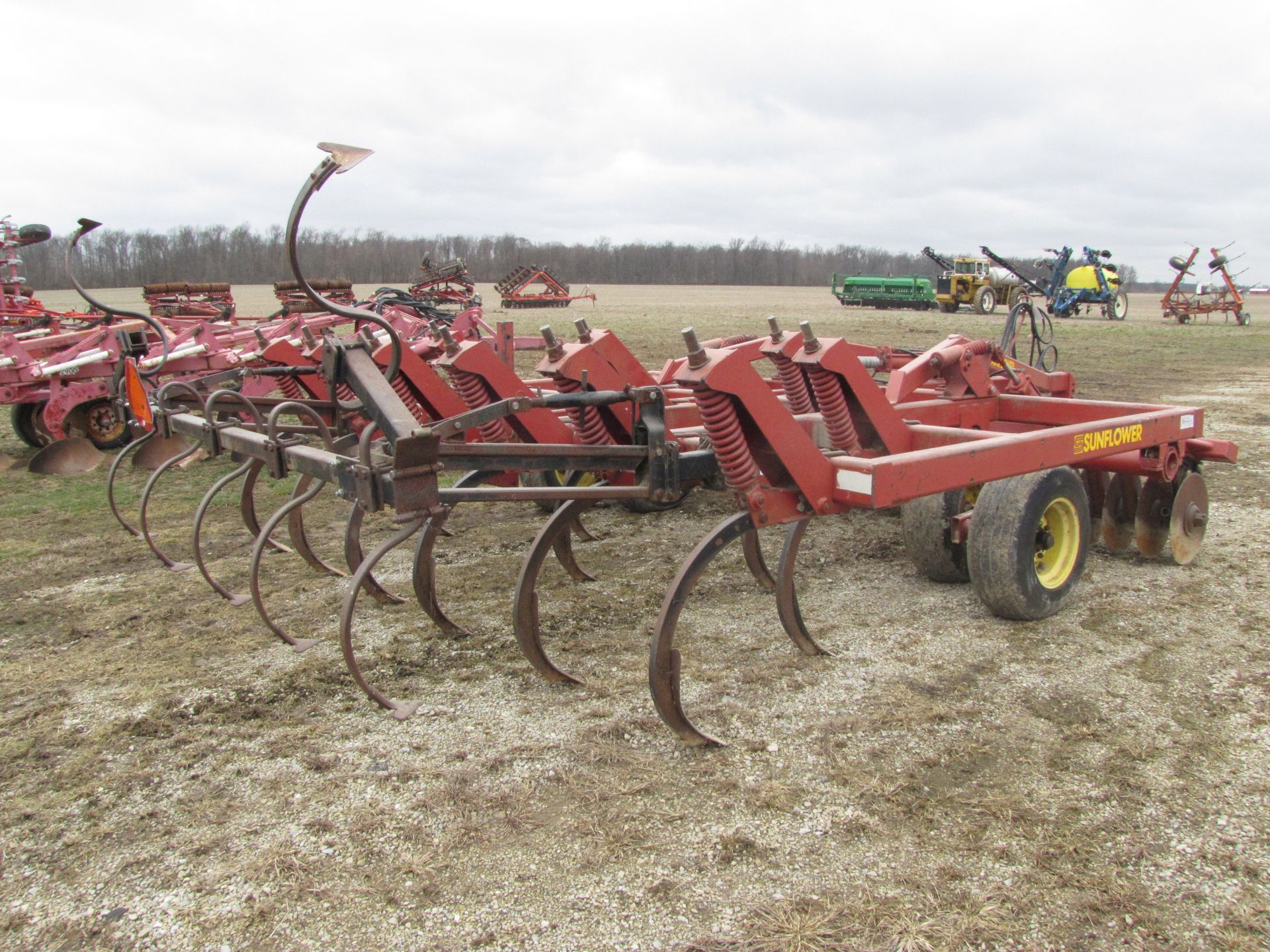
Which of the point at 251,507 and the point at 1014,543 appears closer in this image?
the point at 1014,543

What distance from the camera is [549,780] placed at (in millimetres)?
2861

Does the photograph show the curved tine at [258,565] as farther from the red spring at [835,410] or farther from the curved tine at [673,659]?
the red spring at [835,410]

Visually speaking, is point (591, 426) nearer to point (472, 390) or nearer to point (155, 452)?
point (472, 390)

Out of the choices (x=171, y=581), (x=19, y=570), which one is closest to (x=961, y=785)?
(x=171, y=581)

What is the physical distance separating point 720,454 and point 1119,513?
2964 millimetres

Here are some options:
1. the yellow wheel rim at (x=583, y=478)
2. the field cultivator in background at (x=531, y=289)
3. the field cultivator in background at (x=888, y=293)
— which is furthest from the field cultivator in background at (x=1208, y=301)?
the yellow wheel rim at (x=583, y=478)

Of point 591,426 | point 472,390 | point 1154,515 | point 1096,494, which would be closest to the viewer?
point 591,426

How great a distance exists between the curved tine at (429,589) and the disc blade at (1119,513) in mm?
3381

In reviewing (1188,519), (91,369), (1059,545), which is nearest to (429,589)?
(1059,545)

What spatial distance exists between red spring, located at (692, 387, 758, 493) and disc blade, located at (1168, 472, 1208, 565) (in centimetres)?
278

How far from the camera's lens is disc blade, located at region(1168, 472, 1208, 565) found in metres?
4.71

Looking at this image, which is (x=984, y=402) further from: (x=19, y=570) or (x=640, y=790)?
(x=19, y=570)

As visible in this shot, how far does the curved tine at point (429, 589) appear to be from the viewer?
3889 millimetres

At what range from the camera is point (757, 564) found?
15.0 feet
